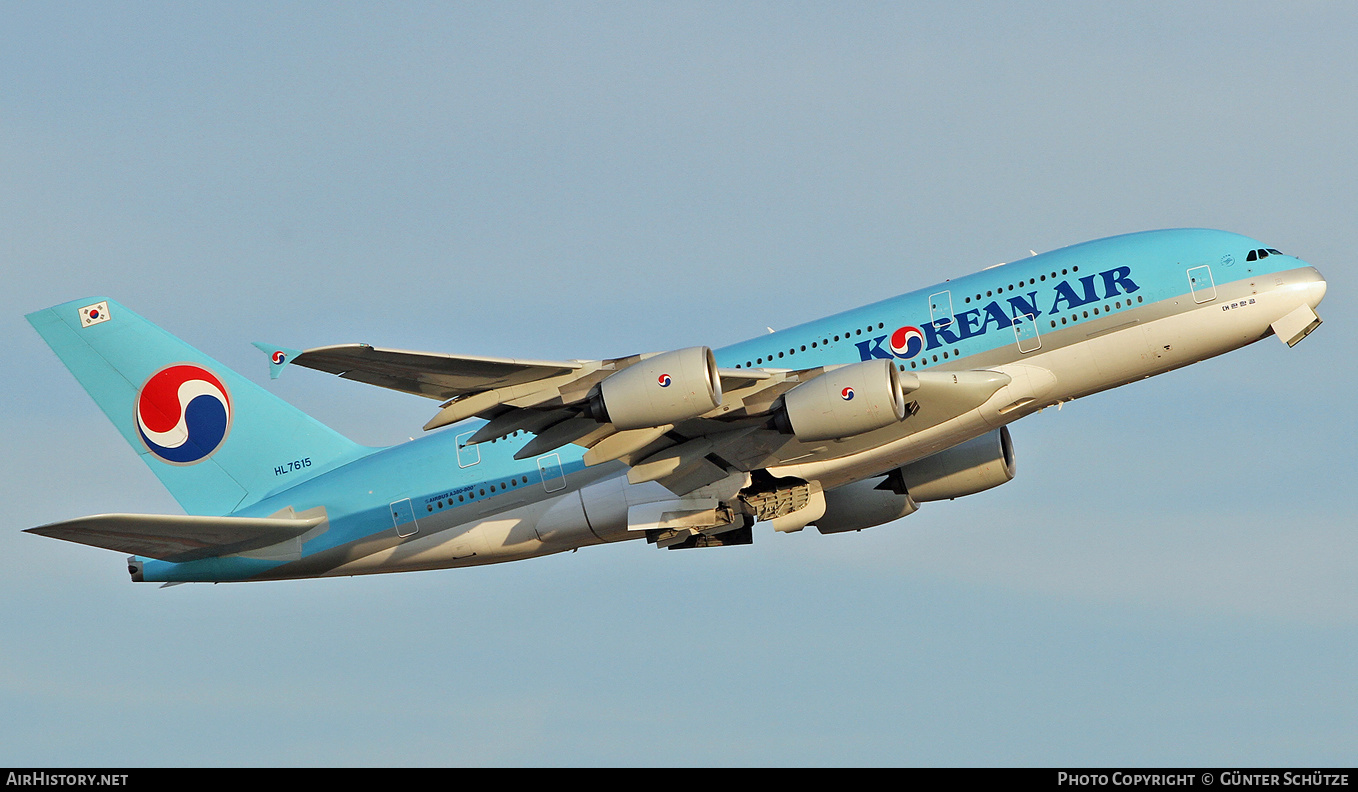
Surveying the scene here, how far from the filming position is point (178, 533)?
33.2 meters

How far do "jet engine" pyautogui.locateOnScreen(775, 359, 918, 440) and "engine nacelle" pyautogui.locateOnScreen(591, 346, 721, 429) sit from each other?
6.34ft

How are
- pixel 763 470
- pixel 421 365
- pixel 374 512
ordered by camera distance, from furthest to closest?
pixel 374 512 < pixel 763 470 < pixel 421 365

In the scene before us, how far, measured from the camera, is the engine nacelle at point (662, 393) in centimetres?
2762

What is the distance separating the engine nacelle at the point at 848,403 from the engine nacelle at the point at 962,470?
7.12m

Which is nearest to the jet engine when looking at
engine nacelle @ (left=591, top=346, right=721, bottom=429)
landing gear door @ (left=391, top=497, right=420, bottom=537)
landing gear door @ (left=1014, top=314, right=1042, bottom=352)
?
engine nacelle @ (left=591, top=346, right=721, bottom=429)

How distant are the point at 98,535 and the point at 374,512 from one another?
20.3ft

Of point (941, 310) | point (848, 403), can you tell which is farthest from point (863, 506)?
point (848, 403)

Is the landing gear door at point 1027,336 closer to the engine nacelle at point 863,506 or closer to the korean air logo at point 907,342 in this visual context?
the korean air logo at point 907,342

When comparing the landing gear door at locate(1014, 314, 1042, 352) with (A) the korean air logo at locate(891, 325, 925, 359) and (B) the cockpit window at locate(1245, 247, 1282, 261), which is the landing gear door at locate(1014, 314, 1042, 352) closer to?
(A) the korean air logo at locate(891, 325, 925, 359)

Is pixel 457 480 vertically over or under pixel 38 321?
under

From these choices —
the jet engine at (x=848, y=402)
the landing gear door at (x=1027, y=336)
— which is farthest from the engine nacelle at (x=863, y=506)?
the jet engine at (x=848, y=402)

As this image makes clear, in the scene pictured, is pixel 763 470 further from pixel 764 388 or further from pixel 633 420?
pixel 633 420

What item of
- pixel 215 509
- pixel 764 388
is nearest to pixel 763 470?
pixel 764 388

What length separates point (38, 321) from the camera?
37781 mm
